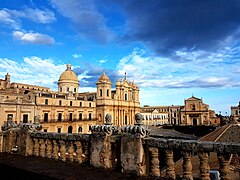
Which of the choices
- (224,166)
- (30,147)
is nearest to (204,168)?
(224,166)

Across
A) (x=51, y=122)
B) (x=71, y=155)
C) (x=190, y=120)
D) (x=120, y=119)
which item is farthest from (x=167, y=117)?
(x=71, y=155)

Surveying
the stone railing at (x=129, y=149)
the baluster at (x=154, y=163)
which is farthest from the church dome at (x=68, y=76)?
the baluster at (x=154, y=163)

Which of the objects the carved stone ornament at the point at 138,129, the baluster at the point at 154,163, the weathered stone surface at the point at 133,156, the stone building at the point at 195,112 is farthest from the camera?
the stone building at the point at 195,112

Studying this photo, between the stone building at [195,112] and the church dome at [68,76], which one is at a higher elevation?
the church dome at [68,76]

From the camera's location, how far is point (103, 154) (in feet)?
18.7

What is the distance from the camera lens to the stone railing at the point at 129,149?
13.8 ft

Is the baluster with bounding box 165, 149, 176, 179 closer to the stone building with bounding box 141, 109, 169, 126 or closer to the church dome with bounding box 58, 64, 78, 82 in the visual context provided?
the church dome with bounding box 58, 64, 78, 82

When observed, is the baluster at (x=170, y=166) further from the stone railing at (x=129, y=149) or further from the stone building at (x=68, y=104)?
the stone building at (x=68, y=104)

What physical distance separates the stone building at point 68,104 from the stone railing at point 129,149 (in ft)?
65.8

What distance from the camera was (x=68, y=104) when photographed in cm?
4400

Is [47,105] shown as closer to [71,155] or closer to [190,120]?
[71,155]

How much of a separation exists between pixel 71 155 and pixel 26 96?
35701mm

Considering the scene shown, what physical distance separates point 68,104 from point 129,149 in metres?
40.1

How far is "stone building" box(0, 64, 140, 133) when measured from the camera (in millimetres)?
35844
